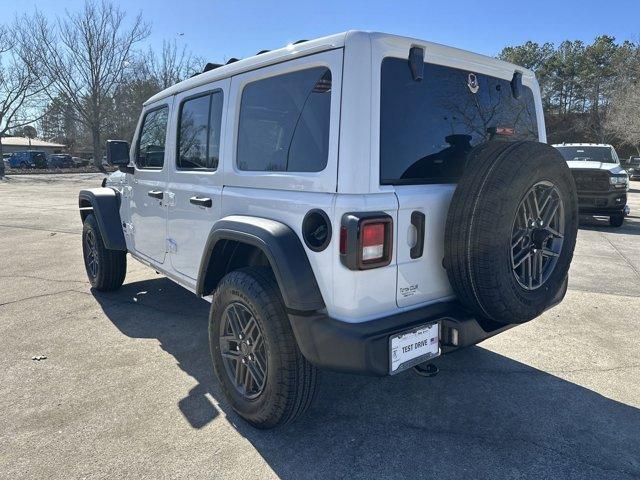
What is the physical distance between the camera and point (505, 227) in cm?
224

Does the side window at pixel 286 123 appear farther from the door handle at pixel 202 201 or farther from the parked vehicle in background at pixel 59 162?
the parked vehicle in background at pixel 59 162

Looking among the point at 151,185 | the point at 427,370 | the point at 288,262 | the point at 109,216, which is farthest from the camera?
the point at 109,216

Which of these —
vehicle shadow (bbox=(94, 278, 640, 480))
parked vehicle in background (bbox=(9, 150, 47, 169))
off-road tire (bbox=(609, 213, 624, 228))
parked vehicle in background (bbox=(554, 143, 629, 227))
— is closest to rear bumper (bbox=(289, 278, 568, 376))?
vehicle shadow (bbox=(94, 278, 640, 480))

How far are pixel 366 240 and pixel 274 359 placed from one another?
0.80 meters

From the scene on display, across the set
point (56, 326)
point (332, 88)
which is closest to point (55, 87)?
point (56, 326)

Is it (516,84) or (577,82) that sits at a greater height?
(577,82)

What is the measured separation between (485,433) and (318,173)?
5.69 feet

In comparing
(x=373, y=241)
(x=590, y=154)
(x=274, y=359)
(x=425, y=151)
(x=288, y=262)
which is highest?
(x=590, y=154)

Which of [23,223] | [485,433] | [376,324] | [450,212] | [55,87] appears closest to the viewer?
[376,324]

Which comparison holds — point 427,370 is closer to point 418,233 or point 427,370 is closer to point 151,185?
point 418,233

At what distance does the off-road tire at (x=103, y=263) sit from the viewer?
504cm

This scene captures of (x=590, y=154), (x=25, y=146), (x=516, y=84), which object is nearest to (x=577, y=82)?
(x=590, y=154)

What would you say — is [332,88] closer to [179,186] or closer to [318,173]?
[318,173]

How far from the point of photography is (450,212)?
7.70 feet
